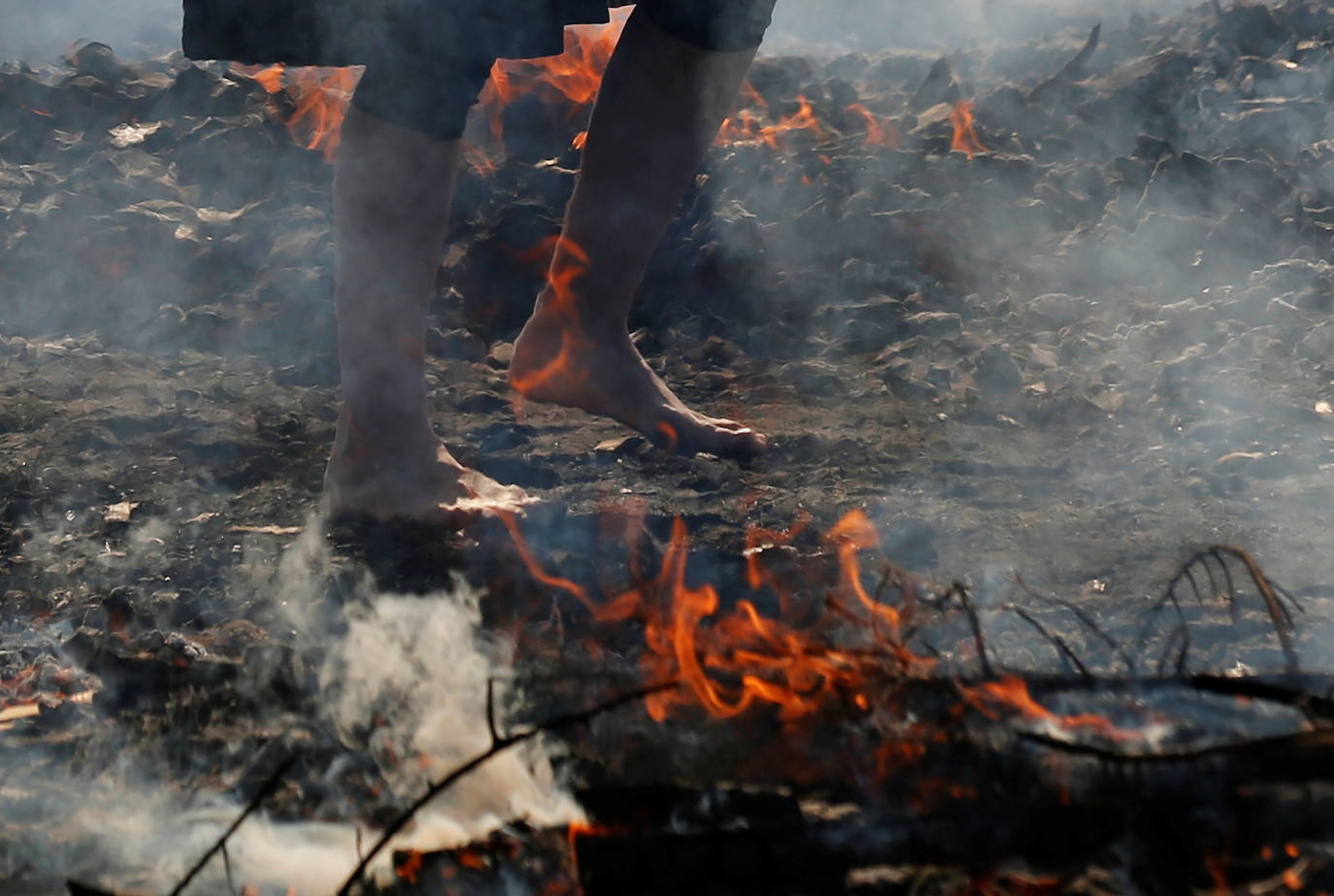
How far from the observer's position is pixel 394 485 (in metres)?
2.37

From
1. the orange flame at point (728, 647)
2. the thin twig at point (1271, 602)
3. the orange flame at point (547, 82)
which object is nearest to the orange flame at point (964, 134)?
the orange flame at point (547, 82)

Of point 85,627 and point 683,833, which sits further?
point 85,627

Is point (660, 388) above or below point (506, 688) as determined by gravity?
above

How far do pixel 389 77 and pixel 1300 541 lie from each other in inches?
76.7

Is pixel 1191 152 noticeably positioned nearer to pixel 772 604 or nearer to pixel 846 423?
pixel 846 423

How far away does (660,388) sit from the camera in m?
2.85

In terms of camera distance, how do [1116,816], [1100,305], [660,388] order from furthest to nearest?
[1100,305] → [660,388] → [1116,816]

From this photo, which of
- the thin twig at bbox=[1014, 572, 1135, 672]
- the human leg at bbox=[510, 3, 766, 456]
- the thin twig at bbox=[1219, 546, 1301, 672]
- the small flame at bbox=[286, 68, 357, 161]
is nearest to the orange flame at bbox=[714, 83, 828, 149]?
the small flame at bbox=[286, 68, 357, 161]

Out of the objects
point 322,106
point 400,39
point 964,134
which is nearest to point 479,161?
point 322,106

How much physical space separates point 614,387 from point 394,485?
648 millimetres

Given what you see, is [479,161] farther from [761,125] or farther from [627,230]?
[627,230]

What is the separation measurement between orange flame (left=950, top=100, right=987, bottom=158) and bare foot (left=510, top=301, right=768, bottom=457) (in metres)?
2.12

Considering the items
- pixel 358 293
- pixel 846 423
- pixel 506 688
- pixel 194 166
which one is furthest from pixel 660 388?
pixel 194 166

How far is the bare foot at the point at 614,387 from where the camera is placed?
2.77 m
